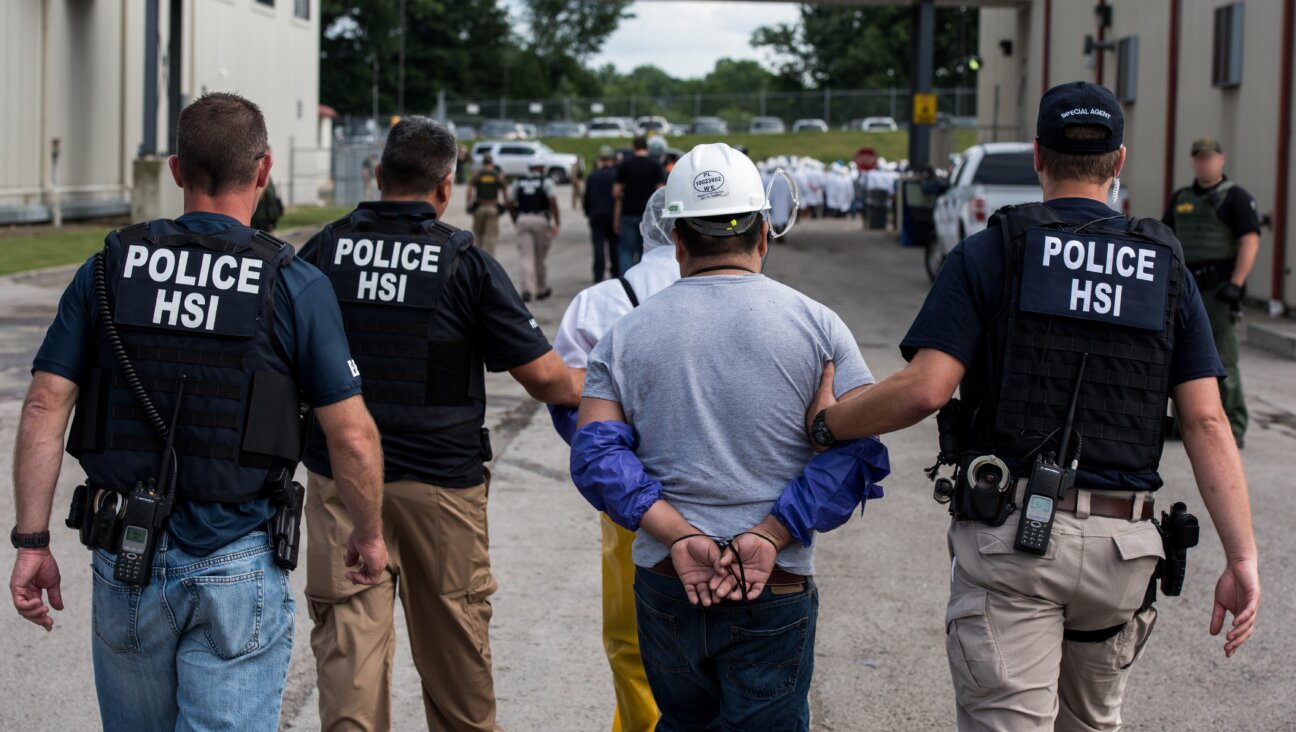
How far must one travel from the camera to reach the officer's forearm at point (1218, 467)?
11.0 ft

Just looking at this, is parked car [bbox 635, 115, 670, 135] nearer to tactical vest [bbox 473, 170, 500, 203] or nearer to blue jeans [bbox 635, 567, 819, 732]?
tactical vest [bbox 473, 170, 500, 203]

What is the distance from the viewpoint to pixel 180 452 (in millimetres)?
3137

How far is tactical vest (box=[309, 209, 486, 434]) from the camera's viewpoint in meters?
4.07

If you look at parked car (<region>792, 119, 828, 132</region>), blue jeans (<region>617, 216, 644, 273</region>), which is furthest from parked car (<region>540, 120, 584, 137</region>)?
blue jeans (<region>617, 216, 644, 273</region>)

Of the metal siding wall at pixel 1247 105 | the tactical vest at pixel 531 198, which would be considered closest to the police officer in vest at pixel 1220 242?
the metal siding wall at pixel 1247 105

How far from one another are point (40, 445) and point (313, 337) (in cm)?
62

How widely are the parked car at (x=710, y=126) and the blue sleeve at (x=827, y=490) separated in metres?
72.3

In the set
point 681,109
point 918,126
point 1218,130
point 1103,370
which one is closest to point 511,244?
point 918,126

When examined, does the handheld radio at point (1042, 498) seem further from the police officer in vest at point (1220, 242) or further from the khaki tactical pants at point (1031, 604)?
the police officer in vest at point (1220, 242)

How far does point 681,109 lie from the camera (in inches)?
3164

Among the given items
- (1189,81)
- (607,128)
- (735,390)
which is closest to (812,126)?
(607,128)

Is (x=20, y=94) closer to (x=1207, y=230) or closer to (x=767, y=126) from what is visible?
(x=1207, y=230)

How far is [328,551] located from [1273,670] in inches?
143

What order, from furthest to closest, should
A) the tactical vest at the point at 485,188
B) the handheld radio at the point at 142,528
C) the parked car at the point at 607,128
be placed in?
the parked car at the point at 607,128 → the tactical vest at the point at 485,188 → the handheld radio at the point at 142,528
